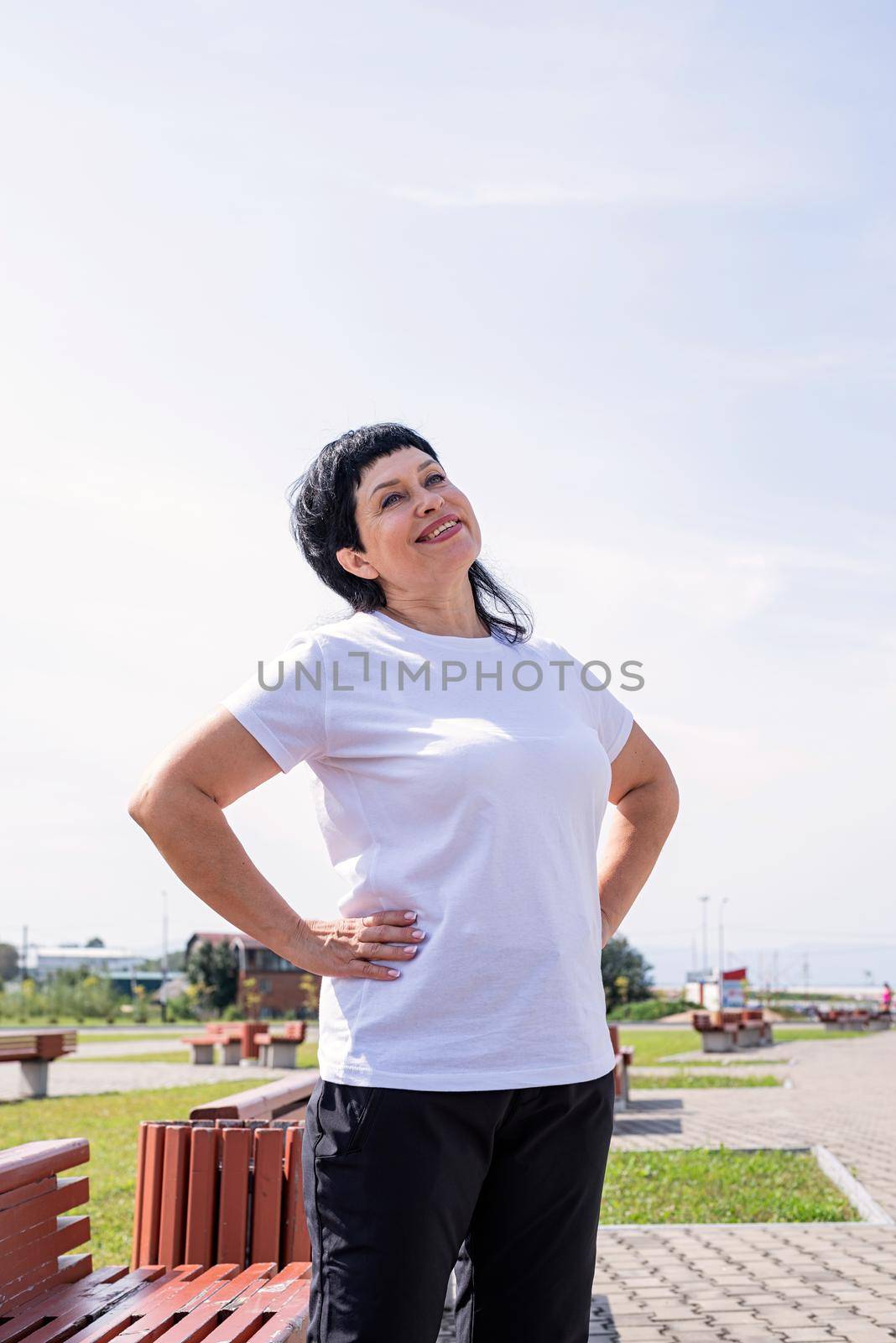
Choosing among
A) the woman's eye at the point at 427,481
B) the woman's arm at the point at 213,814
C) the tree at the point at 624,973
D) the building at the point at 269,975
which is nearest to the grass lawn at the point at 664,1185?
the woman's arm at the point at 213,814

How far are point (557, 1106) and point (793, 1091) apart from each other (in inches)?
580

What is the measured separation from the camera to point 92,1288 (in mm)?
3396

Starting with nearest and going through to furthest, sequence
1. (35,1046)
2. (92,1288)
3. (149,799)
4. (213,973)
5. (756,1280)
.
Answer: (149,799), (92,1288), (756,1280), (35,1046), (213,973)

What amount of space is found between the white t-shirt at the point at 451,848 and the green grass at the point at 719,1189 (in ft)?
18.8

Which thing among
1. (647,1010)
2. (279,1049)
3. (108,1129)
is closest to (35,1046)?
(108,1129)

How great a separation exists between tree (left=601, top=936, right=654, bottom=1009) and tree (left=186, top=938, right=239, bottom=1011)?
47.5 feet

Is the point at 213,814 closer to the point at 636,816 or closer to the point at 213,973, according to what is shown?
the point at 636,816

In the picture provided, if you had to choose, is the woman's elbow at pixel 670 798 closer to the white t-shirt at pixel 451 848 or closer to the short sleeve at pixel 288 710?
the white t-shirt at pixel 451 848

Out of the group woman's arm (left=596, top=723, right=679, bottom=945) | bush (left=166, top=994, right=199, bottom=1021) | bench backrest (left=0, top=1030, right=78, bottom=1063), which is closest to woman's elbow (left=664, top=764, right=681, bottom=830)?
woman's arm (left=596, top=723, right=679, bottom=945)

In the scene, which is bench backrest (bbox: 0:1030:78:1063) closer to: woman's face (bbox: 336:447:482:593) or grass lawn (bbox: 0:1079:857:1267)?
grass lawn (bbox: 0:1079:857:1267)

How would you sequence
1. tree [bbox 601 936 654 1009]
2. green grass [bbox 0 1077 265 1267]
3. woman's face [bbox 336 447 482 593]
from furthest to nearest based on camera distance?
1. tree [bbox 601 936 654 1009]
2. green grass [bbox 0 1077 265 1267]
3. woman's face [bbox 336 447 482 593]

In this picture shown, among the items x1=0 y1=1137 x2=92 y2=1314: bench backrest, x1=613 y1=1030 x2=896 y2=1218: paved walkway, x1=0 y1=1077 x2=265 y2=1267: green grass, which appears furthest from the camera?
x1=613 y1=1030 x2=896 y2=1218: paved walkway

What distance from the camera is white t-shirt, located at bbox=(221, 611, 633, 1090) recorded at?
194 cm

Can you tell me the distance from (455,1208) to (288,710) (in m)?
0.80
